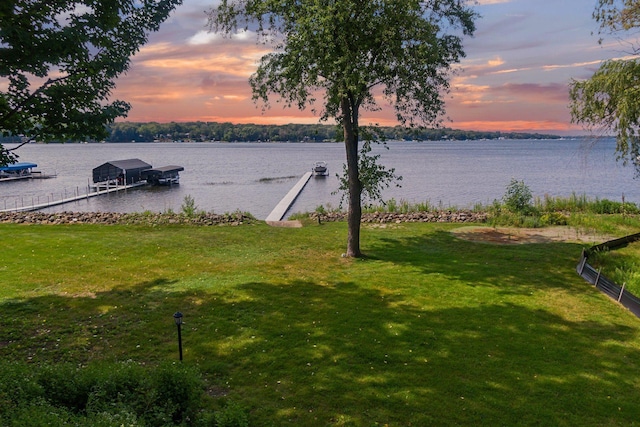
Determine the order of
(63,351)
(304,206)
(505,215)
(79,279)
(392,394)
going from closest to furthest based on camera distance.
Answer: (392,394)
(63,351)
(79,279)
(505,215)
(304,206)

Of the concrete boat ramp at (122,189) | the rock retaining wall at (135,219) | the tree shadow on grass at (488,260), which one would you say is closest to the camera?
the tree shadow on grass at (488,260)

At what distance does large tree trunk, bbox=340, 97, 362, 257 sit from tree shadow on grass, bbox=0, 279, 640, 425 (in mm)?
4241

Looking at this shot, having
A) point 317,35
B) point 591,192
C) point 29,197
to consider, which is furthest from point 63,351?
point 591,192

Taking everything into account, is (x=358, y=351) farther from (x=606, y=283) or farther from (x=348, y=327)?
A: (x=606, y=283)

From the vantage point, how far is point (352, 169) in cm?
1599

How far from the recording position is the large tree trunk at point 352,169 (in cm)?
1570

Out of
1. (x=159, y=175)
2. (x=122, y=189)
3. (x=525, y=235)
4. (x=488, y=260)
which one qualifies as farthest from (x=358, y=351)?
(x=159, y=175)

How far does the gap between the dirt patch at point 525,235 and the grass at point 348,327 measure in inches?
51.8

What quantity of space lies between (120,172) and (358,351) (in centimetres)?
5723

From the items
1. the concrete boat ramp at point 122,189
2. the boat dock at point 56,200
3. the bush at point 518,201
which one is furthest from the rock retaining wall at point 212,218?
the boat dock at point 56,200

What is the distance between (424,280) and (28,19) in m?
11.7

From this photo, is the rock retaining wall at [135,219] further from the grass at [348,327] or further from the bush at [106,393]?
the bush at [106,393]

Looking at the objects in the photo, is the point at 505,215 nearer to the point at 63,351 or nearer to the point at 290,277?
the point at 290,277

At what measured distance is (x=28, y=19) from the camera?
8.64 meters
